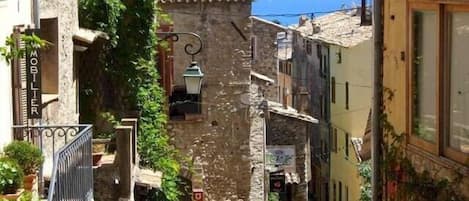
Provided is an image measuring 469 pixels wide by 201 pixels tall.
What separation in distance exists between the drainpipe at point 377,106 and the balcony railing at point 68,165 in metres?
3.45

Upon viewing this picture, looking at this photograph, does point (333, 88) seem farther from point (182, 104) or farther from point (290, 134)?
point (182, 104)

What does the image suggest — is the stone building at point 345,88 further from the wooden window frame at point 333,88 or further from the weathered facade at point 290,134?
the weathered facade at point 290,134

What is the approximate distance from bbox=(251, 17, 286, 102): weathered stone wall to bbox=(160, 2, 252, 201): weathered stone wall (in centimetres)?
835

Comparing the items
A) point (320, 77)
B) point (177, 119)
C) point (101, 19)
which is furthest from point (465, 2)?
point (320, 77)

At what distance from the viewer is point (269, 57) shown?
3397 cm

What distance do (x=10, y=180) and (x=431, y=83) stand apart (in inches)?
166

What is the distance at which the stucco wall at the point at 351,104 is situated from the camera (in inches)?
1342

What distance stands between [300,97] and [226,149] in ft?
66.6

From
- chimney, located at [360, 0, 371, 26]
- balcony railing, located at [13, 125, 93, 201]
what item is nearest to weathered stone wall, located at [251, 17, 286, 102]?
chimney, located at [360, 0, 371, 26]

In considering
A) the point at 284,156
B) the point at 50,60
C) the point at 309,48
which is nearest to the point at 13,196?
the point at 50,60

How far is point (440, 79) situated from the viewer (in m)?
8.70

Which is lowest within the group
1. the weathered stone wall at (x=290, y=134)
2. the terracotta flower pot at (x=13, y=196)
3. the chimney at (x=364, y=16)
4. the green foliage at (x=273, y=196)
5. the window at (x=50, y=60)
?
the green foliage at (x=273, y=196)

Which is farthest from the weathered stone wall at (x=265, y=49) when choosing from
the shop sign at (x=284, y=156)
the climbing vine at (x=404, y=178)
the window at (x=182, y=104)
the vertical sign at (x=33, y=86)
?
the vertical sign at (x=33, y=86)

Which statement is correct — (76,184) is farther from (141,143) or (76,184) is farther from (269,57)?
(269,57)
